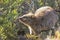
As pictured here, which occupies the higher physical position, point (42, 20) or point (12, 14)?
point (12, 14)

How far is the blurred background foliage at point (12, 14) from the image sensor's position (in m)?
6.73

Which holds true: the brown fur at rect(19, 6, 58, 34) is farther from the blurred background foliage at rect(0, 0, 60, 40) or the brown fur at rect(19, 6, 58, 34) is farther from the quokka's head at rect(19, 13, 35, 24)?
the blurred background foliage at rect(0, 0, 60, 40)

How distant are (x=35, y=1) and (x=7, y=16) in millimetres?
1858

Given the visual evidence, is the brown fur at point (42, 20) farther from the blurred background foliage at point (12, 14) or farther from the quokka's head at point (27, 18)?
the blurred background foliage at point (12, 14)

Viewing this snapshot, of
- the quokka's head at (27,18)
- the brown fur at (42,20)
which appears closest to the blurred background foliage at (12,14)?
the quokka's head at (27,18)

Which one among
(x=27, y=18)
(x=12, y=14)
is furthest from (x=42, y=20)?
(x=12, y=14)

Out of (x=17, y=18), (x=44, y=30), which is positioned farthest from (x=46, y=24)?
(x=17, y=18)

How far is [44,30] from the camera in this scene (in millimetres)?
7402

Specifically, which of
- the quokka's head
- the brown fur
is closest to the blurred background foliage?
the quokka's head

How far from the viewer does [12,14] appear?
6.85 m

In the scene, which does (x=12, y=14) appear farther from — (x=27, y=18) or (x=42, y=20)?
(x=42, y=20)

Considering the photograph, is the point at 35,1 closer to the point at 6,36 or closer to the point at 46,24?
the point at 46,24

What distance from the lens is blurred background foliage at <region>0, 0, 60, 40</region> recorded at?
673 cm

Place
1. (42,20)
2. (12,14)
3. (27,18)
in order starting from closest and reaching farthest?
(12,14) < (27,18) < (42,20)
